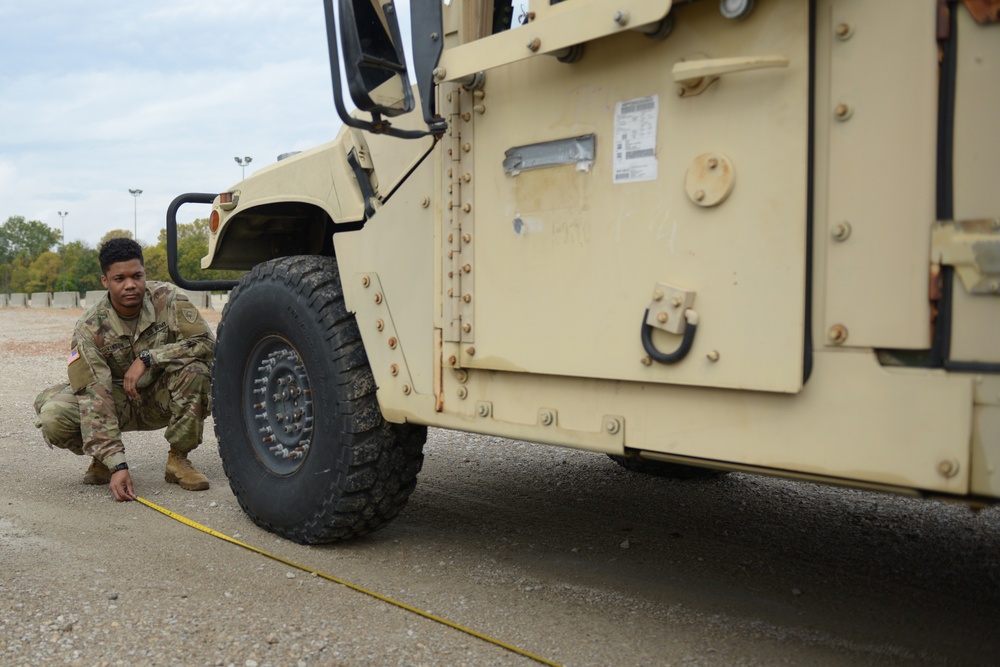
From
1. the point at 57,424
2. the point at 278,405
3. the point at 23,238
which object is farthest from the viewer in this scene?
the point at 23,238

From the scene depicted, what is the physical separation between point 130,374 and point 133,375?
0.7 inches

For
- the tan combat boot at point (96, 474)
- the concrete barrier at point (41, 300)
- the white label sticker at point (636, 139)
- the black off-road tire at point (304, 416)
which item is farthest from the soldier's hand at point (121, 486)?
the concrete barrier at point (41, 300)

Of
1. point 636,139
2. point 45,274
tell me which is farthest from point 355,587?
point 45,274

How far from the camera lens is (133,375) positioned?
14.5ft

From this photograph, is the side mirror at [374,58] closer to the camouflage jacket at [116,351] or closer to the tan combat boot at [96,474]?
the camouflage jacket at [116,351]

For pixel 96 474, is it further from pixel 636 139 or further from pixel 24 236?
pixel 24 236

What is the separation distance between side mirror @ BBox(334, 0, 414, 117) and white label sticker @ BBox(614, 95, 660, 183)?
65cm

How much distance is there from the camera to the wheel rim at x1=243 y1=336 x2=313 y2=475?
346cm

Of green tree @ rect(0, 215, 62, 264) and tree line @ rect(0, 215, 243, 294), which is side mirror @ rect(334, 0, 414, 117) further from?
green tree @ rect(0, 215, 62, 264)

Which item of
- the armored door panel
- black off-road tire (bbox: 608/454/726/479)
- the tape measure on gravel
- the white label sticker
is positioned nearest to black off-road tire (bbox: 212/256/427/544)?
the tape measure on gravel

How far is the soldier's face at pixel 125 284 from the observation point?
14.7 ft

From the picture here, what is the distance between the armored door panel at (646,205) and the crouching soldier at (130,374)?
223 cm

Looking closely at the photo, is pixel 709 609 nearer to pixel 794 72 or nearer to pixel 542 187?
pixel 542 187

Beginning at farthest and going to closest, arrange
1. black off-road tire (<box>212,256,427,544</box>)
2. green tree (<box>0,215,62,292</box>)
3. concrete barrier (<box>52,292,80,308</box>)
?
green tree (<box>0,215,62,292</box>)
concrete barrier (<box>52,292,80,308</box>)
black off-road tire (<box>212,256,427,544</box>)
